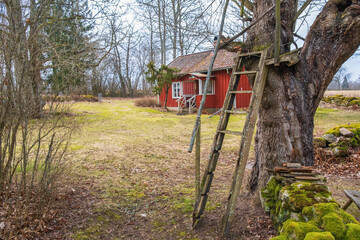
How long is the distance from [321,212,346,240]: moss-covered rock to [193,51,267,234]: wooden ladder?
1063 mm

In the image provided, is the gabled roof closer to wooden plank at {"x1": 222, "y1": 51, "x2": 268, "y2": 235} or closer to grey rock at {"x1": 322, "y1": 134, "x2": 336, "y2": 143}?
grey rock at {"x1": 322, "y1": 134, "x2": 336, "y2": 143}

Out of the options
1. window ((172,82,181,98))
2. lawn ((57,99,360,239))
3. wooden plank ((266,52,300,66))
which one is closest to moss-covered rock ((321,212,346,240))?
lawn ((57,99,360,239))

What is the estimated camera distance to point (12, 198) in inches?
142

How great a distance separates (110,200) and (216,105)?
1505 cm

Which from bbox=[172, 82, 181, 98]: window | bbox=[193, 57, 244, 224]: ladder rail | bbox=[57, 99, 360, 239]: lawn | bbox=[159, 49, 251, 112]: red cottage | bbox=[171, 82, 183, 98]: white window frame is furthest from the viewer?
bbox=[172, 82, 181, 98]: window

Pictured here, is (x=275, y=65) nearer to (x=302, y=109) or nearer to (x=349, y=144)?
(x=302, y=109)

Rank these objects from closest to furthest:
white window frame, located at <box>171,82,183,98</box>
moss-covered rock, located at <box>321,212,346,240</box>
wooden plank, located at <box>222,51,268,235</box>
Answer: moss-covered rock, located at <box>321,212,346,240</box> → wooden plank, located at <box>222,51,268,235</box> → white window frame, located at <box>171,82,183,98</box>

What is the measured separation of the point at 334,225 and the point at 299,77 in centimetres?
209

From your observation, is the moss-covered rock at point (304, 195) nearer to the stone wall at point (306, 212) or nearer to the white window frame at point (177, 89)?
the stone wall at point (306, 212)

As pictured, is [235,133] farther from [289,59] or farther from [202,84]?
[202,84]

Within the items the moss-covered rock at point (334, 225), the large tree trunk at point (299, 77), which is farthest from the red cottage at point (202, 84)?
the moss-covered rock at point (334, 225)

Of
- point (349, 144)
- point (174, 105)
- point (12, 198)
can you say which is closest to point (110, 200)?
point (12, 198)

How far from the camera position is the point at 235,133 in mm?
3115

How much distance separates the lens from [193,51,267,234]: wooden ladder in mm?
3041
